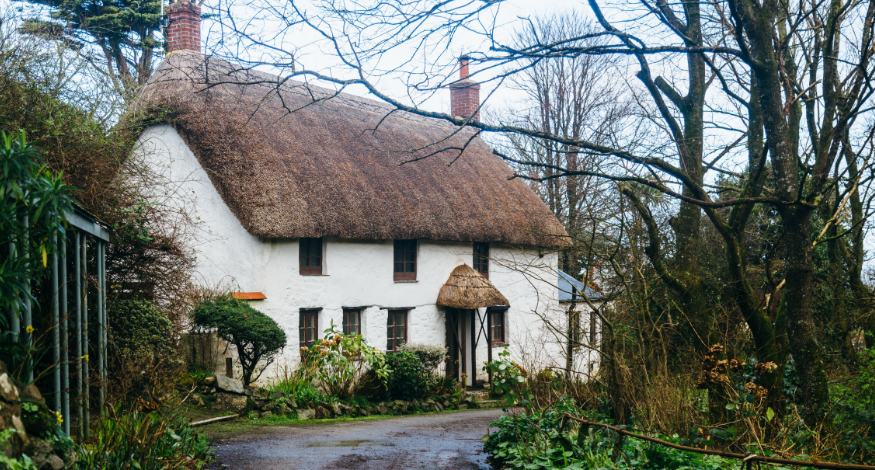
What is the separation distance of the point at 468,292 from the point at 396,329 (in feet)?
6.42

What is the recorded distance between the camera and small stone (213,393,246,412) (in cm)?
1038

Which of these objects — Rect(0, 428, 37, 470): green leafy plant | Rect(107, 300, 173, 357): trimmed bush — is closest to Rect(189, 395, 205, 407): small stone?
Rect(107, 300, 173, 357): trimmed bush

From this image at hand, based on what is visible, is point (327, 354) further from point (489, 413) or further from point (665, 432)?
point (665, 432)

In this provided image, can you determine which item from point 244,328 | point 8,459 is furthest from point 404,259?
point 8,459

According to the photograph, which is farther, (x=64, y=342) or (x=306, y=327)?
(x=306, y=327)

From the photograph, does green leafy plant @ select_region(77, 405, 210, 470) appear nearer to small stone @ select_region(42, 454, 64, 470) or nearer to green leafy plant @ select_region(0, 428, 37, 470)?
small stone @ select_region(42, 454, 64, 470)

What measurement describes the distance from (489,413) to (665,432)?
7534 millimetres

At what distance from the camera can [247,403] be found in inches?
416

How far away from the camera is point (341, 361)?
12734 mm

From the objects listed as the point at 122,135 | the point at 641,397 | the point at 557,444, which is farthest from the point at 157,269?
the point at 641,397

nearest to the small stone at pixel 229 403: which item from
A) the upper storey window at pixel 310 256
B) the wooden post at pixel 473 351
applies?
the upper storey window at pixel 310 256

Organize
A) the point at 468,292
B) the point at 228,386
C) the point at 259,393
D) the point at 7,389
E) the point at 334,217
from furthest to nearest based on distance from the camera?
the point at 468,292, the point at 334,217, the point at 259,393, the point at 228,386, the point at 7,389

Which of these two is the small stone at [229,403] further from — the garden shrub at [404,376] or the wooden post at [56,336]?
the wooden post at [56,336]

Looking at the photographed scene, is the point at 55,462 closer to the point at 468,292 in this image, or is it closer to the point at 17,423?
the point at 17,423
